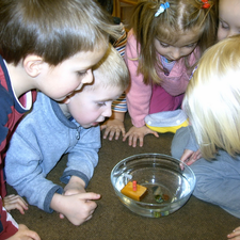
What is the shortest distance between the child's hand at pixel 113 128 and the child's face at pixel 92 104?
1.04ft

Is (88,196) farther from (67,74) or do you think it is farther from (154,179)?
(67,74)

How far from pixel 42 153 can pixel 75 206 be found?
9.4 inches

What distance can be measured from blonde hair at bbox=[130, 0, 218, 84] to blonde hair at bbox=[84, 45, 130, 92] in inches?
9.0

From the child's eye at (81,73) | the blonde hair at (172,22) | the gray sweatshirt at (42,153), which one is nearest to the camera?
the child's eye at (81,73)

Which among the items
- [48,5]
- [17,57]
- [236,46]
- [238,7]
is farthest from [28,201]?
[238,7]

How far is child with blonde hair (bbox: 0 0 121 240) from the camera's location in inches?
23.0

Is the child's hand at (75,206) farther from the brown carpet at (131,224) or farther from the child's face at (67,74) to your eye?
the child's face at (67,74)

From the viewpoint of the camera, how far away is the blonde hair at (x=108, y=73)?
31.2 inches

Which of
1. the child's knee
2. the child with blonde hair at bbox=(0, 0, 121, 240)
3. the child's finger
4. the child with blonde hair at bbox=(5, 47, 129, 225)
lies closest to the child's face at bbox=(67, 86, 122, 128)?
the child with blonde hair at bbox=(5, 47, 129, 225)

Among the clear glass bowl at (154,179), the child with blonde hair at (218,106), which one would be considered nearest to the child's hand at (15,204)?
the clear glass bowl at (154,179)

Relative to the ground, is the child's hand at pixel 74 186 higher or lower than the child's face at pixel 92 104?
lower

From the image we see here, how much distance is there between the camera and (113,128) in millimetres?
1222

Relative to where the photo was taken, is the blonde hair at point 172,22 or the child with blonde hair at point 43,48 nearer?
the child with blonde hair at point 43,48

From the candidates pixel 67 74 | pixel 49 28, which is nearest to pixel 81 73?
pixel 67 74
